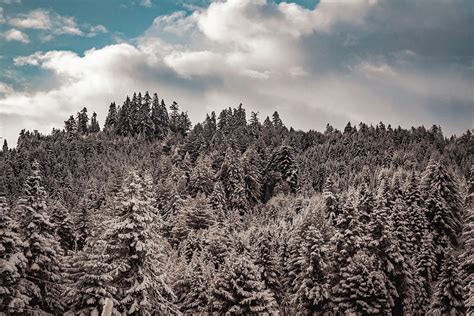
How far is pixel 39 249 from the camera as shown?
76.2 feet

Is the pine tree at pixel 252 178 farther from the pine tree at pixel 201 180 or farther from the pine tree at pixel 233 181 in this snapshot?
the pine tree at pixel 201 180

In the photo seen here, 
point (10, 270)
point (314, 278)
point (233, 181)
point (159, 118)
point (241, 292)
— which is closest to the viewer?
point (10, 270)

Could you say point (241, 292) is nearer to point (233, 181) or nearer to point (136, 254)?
point (136, 254)

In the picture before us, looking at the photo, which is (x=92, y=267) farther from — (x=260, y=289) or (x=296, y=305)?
(x=296, y=305)

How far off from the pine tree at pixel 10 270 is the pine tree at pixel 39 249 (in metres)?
1.24

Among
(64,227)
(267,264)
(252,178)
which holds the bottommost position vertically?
(267,264)

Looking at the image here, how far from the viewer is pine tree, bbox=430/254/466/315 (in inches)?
1158

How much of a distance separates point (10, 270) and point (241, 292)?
15305 mm

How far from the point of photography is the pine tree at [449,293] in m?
29.4

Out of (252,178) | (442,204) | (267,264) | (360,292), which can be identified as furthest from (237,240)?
(252,178)

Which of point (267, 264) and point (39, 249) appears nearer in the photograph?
point (39, 249)

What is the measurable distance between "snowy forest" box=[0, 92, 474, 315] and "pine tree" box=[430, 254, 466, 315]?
92 millimetres

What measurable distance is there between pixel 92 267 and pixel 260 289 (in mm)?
12904

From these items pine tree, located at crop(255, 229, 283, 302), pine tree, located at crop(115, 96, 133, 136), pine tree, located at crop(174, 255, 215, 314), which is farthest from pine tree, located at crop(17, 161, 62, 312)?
pine tree, located at crop(115, 96, 133, 136)
